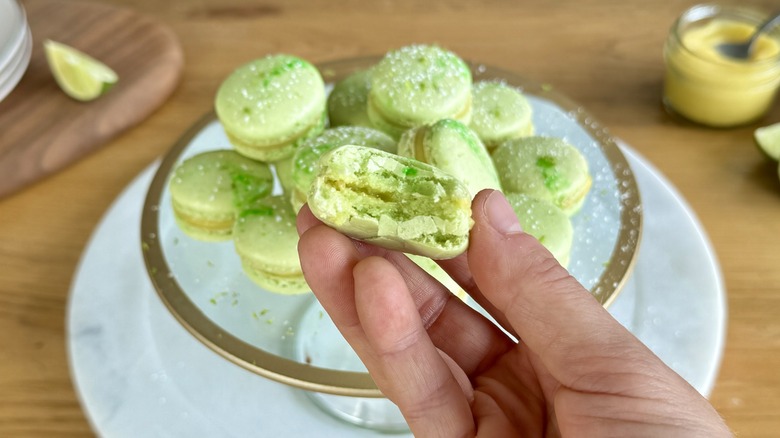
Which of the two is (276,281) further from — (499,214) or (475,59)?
(475,59)

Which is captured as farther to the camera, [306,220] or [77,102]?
[77,102]

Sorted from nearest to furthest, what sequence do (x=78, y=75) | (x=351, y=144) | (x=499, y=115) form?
(x=351, y=144) → (x=499, y=115) → (x=78, y=75)

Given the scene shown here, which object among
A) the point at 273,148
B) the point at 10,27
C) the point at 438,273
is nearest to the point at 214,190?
the point at 273,148

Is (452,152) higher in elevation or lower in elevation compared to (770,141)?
higher

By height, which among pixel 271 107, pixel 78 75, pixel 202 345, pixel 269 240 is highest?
pixel 271 107

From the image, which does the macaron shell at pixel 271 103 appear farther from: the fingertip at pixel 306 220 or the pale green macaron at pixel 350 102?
the fingertip at pixel 306 220

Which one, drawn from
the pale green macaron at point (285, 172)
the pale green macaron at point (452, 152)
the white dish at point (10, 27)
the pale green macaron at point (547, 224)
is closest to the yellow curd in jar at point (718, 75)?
the pale green macaron at point (547, 224)

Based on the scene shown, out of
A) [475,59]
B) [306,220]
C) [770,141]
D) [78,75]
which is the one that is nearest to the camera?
[306,220]
